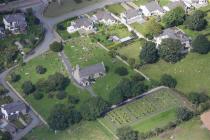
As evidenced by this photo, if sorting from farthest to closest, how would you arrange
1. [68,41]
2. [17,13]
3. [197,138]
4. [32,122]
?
[17,13] < [68,41] < [32,122] < [197,138]

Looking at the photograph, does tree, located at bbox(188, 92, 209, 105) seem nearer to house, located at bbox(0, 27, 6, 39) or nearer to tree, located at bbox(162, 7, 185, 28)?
tree, located at bbox(162, 7, 185, 28)

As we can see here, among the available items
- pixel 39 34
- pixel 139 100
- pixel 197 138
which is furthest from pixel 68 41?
pixel 197 138

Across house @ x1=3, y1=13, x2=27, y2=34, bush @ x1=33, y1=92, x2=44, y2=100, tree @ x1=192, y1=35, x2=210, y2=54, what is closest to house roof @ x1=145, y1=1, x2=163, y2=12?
tree @ x1=192, y1=35, x2=210, y2=54

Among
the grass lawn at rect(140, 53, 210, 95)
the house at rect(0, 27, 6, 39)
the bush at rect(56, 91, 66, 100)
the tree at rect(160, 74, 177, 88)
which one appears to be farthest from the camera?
the house at rect(0, 27, 6, 39)

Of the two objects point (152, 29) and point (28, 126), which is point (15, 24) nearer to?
point (152, 29)

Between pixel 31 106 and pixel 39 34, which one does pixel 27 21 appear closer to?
pixel 39 34

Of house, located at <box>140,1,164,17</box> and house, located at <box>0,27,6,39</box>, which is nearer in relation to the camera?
house, located at <box>0,27,6,39</box>
